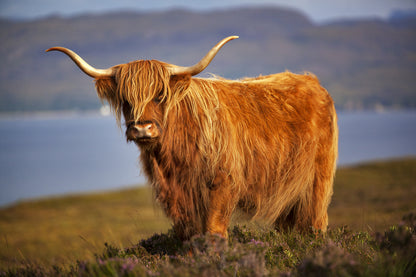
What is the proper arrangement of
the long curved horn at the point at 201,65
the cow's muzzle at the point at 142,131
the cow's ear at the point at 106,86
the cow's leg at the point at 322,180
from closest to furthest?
1. the cow's muzzle at the point at 142,131
2. the long curved horn at the point at 201,65
3. the cow's ear at the point at 106,86
4. the cow's leg at the point at 322,180

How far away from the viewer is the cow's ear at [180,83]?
3.51m

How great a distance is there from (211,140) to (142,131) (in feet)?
2.14

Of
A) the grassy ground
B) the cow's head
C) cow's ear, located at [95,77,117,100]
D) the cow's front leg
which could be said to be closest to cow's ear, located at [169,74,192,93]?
the cow's head

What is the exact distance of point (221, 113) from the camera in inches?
146

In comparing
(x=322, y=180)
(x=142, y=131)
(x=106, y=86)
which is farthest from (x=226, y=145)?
(x=322, y=180)

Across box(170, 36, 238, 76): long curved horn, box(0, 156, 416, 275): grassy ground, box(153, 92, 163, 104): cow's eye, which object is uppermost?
box(170, 36, 238, 76): long curved horn

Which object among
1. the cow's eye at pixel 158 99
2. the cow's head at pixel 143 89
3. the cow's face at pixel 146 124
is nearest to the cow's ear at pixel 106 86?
the cow's head at pixel 143 89

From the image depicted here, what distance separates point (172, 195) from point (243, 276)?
1297 millimetres

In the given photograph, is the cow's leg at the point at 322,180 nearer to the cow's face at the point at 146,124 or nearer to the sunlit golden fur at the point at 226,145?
the sunlit golden fur at the point at 226,145

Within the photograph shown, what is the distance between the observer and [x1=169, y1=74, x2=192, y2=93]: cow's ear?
3.51m

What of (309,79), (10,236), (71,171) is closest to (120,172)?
(71,171)

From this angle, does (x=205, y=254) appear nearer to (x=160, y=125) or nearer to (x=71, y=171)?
(x=160, y=125)

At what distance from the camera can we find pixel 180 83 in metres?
3.52

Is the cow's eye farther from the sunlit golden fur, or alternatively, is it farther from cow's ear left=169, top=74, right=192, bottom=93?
cow's ear left=169, top=74, right=192, bottom=93
